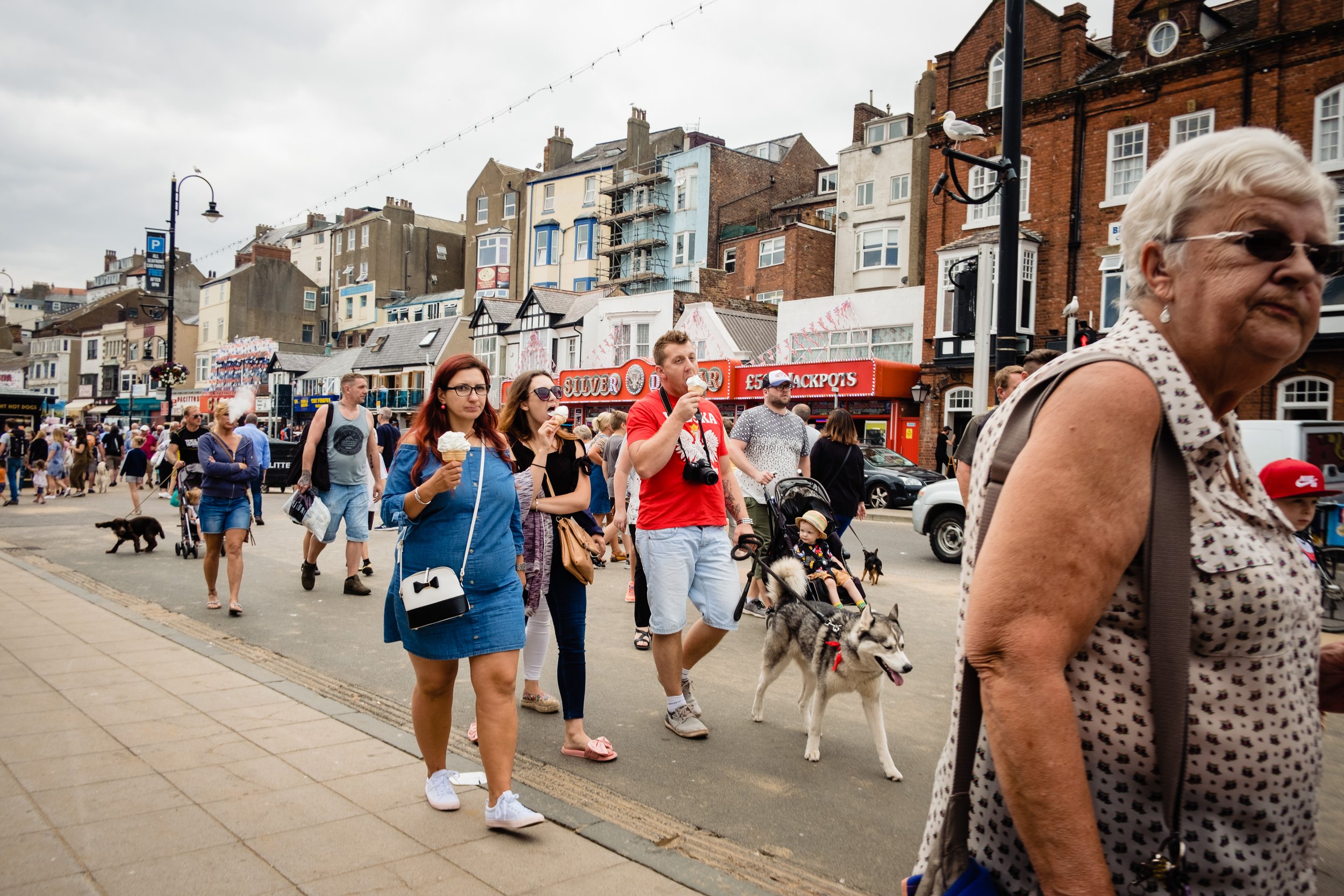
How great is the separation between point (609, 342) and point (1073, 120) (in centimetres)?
2252

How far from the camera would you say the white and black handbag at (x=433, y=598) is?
354 centimetres

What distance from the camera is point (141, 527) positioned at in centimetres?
1208

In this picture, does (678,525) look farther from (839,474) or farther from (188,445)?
(188,445)

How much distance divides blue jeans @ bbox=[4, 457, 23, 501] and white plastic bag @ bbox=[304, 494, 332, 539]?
15290 mm

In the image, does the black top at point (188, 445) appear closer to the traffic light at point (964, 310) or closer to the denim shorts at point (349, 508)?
the denim shorts at point (349, 508)

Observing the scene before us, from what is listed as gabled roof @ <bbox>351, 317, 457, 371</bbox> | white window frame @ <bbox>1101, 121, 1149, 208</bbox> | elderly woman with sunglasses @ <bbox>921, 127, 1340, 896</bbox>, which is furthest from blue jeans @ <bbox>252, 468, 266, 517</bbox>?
gabled roof @ <bbox>351, 317, 457, 371</bbox>

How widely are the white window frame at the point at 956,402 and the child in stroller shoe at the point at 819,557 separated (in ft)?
74.3

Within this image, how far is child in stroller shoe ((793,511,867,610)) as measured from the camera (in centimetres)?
678

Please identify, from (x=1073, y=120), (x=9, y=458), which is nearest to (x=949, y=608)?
(x=9, y=458)

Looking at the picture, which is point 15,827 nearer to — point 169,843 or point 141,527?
point 169,843

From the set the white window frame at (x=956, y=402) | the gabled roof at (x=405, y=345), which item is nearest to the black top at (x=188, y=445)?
the white window frame at (x=956, y=402)

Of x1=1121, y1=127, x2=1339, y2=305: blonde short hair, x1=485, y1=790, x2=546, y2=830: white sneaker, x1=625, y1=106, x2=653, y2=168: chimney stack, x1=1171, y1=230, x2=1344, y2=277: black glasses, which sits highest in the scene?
x1=625, y1=106, x2=653, y2=168: chimney stack

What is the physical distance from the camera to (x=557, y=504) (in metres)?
4.75

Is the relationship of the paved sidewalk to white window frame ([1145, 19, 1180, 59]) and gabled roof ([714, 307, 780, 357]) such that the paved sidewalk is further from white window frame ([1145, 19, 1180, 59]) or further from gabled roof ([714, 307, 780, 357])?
gabled roof ([714, 307, 780, 357])
